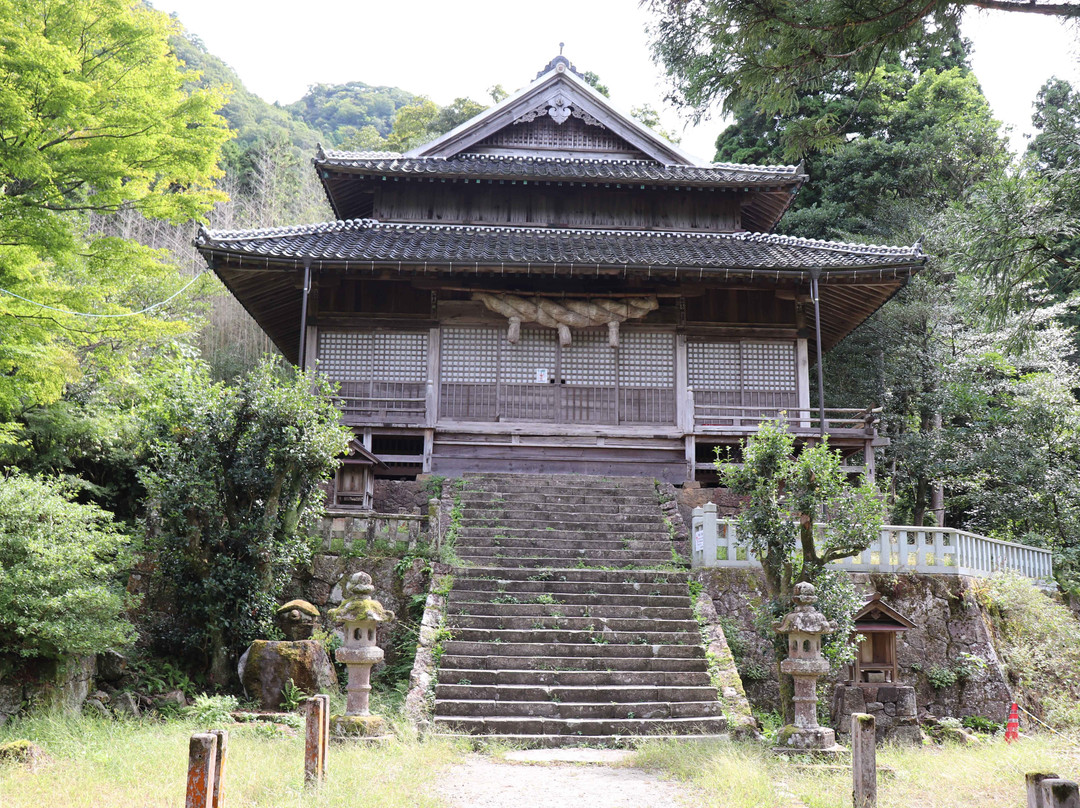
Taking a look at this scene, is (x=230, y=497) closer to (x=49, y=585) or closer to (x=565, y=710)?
(x=49, y=585)

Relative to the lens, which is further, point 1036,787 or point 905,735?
point 905,735

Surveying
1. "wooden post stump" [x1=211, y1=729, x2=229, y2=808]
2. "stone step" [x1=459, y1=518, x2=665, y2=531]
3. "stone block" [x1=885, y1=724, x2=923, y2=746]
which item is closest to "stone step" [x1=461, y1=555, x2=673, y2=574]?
"stone step" [x1=459, y1=518, x2=665, y2=531]

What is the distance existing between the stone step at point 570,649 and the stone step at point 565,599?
929mm

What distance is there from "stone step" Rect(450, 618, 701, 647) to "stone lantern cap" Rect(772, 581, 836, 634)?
2.55 m

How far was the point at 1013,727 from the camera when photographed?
11312 mm

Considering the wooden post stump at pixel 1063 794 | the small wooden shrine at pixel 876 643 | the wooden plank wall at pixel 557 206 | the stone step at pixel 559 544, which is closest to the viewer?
the wooden post stump at pixel 1063 794

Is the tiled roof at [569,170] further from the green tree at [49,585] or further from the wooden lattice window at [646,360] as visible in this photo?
the green tree at [49,585]

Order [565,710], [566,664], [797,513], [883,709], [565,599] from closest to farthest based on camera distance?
[565,710] < [797,513] < [883,709] < [566,664] < [565,599]

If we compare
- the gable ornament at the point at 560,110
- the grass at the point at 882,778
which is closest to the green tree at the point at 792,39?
the grass at the point at 882,778

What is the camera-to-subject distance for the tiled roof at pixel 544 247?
1703 cm

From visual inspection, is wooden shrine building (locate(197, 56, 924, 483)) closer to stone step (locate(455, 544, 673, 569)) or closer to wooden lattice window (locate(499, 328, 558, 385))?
wooden lattice window (locate(499, 328, 558, 385))

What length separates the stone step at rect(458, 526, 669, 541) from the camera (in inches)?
566

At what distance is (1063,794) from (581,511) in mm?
11192

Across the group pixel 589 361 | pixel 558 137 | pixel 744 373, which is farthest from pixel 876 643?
pixel 558 137
